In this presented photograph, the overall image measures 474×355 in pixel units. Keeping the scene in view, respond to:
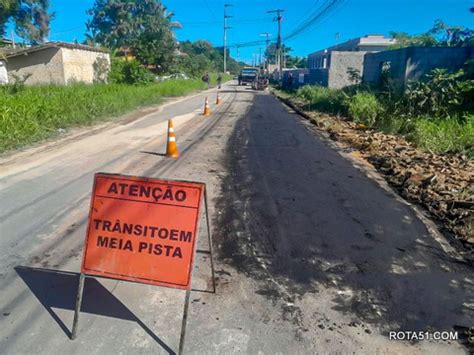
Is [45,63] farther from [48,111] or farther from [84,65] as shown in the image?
[48,111]

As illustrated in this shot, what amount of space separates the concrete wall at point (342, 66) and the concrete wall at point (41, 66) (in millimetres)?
18007

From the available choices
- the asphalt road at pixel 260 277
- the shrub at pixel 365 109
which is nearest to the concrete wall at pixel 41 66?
the shrub at pixel 365 109

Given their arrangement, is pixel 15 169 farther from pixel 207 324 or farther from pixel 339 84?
pixel 339 84

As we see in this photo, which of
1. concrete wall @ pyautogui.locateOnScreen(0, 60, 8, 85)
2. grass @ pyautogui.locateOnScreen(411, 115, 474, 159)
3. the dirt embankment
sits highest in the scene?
concrete wall @ pyautogui.locateOnScreen(0, 60, 8, 85)

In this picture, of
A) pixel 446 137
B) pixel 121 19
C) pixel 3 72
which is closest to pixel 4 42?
pixel 3 72

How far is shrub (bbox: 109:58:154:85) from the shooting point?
93.5 ft

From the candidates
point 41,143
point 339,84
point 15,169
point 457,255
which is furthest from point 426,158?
point 339,84

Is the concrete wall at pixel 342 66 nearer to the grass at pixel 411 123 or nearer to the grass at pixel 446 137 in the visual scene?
the grass at pixel 411 123

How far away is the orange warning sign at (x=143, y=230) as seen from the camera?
2734mm

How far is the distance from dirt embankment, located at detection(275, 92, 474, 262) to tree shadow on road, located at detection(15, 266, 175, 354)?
358cm

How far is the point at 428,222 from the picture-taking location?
5.12 meters

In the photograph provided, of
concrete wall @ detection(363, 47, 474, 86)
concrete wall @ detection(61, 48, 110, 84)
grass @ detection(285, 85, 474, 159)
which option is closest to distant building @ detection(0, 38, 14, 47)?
concrete wall @ detection(61, 48, 110, 84)

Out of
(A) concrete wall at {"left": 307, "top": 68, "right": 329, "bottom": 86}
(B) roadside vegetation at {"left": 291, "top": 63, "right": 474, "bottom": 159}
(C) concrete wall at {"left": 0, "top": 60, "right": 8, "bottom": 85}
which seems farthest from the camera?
(A) concrete wall at {"left": 307, "top": 68, "right": 329, "bottom": 86}

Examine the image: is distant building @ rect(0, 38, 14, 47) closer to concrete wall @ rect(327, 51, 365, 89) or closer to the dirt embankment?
concrete wall @ rect(327, 51, 365, 89)
